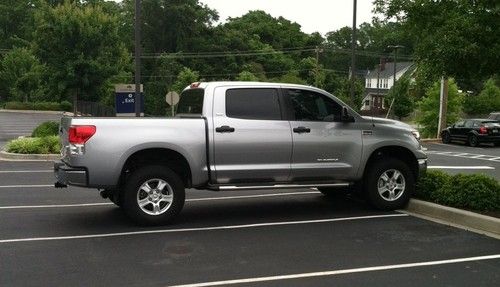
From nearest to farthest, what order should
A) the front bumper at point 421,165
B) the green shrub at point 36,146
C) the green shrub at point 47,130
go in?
the front bumper at point 421,165
the green shrub at point 36,146
the green shrub at point 47,130

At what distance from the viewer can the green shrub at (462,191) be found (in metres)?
8.02

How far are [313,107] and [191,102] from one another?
1818mm

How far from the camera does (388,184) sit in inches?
346

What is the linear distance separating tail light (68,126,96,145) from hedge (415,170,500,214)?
5.07m

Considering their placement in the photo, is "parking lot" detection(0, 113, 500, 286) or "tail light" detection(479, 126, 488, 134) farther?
"tail light" detection(479, 126, 488, 134)

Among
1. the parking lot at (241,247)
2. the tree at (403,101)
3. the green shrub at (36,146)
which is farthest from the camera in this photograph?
the tree at (403,101)

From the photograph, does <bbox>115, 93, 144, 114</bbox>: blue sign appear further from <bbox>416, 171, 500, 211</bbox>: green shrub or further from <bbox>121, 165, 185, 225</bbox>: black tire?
<bbox>416, 171, 500, 211</bbox>: green shrub

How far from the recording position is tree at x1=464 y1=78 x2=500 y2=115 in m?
64.3

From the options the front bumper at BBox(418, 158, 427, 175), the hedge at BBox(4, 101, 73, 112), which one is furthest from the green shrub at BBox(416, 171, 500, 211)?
the hedge at BBox(4, 101, 73, 112)

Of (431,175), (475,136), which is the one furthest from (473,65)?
(475,136)

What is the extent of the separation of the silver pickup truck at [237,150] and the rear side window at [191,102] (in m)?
0.02

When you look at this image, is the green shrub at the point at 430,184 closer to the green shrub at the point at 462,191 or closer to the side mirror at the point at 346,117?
the green shrub at the point at 462,191

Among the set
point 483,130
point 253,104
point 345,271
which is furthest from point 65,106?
point 345,271

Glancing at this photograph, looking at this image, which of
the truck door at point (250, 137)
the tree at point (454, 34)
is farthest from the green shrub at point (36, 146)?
the tree at point (454, 34)
